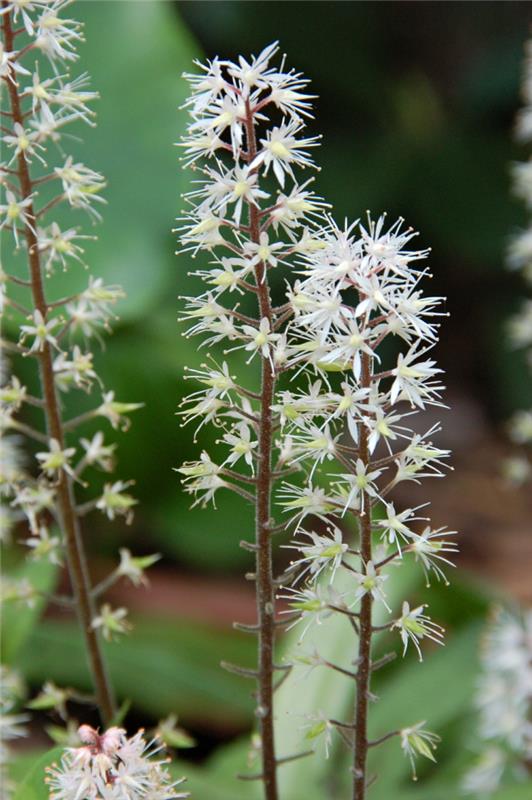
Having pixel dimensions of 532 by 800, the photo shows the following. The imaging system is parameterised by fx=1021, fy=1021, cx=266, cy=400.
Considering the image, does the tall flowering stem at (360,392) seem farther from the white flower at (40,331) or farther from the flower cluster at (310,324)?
the white flower at (40,331)

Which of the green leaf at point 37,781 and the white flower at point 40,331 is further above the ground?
the white flower at point 40,331

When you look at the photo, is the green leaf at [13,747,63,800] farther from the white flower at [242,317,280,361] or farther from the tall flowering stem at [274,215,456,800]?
the white flower at [242,317,280,361]

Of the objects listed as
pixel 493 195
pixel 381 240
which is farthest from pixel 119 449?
pixel 493 195

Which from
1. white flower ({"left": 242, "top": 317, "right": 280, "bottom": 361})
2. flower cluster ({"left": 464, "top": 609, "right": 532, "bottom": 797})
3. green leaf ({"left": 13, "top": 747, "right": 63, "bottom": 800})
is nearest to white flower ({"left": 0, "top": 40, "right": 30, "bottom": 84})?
white flower ({"left": 242, "top": 317, "right": 280, "bottom": 361})

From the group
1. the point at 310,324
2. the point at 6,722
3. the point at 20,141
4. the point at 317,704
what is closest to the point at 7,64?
the point at 20,141

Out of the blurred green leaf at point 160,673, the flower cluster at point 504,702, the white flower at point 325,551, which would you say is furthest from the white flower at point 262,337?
the blurred green leaf at point 160,673
